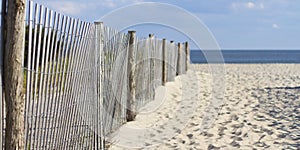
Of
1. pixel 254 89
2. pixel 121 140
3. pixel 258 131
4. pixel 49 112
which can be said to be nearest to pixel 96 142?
pixel 121 140

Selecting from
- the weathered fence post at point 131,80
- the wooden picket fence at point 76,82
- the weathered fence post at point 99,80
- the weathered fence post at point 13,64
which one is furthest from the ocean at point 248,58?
the weathered fence post at point 13,64

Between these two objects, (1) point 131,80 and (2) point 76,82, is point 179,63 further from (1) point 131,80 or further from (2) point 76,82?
(2) point 76,82

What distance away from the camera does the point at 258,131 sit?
7051mm

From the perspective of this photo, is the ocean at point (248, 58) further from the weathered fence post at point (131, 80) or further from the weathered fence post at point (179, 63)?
the weathered fence post at point (131, 80)

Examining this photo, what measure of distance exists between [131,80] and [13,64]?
4736mm

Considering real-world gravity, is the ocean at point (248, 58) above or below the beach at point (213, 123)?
above

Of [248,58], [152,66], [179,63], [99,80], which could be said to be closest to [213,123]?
[99,80]

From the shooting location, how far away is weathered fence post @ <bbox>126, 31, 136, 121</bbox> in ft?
25.6

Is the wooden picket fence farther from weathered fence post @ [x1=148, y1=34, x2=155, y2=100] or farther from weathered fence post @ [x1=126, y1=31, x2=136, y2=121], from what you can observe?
weathered fence post @ [x1=148, y1=34, x2=155, y2=100]

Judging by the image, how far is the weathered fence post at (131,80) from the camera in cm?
779

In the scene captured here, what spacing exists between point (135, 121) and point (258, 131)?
2.09 metres

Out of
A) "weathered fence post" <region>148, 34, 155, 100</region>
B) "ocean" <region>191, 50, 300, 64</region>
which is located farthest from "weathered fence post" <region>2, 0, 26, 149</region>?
"ocean" <region>191, 50, 300, 64</region>

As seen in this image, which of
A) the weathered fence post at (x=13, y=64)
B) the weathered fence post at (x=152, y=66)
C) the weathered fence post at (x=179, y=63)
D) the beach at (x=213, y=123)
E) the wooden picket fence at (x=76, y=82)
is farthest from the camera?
the weathered fence post at (x=179, y=63)

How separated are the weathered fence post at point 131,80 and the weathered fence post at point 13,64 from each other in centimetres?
453
